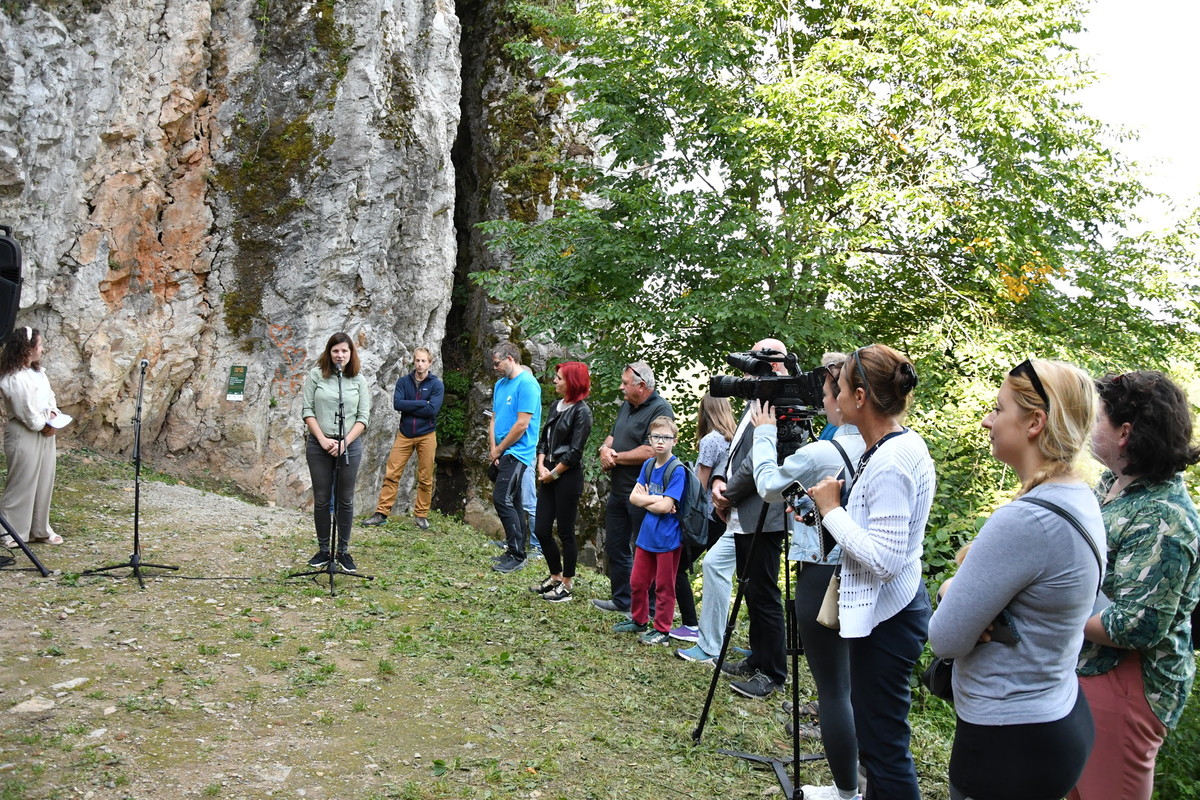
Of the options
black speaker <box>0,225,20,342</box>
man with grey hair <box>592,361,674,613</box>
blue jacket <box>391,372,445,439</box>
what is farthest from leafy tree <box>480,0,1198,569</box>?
black speaker <box>0,225,20,342</box>

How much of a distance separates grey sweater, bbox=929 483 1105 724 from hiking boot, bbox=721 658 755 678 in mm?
3124

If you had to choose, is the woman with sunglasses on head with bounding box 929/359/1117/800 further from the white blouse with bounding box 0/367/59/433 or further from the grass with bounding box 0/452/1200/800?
the white blouse with bounding box 0/367/59/433

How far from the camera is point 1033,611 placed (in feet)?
6.68

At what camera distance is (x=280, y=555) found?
24.0 feet

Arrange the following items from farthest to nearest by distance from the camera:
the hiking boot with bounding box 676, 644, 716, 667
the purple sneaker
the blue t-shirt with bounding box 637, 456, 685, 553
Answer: the purple sneaker < the blue t-shirt with bounding box 637, 456, 685, 553 < the hiking boot with bounding box 676, 644, 716, 667

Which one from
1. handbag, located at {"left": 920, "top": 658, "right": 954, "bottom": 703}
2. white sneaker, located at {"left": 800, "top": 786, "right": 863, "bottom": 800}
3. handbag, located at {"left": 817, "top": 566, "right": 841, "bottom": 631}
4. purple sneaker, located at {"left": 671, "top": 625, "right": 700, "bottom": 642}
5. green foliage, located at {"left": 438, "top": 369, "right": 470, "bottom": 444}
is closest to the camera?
handbag, located at {"left": 920, "top": 658, "right": 954, "bottom": 703}

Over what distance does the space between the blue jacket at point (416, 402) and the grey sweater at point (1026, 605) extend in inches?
320

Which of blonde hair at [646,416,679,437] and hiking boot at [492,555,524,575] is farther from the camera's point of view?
hiking boot at [492,555,524,575]

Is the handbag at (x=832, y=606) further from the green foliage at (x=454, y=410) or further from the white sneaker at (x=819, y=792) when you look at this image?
the green foliage at (x=454, y=410)

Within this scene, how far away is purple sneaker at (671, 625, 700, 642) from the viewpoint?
19.1ft

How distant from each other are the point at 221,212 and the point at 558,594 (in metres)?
7.80

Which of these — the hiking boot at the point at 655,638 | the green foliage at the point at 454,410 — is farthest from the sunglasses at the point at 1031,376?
the green foliage at the point at 454,410

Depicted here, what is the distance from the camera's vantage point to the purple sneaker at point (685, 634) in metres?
5.83

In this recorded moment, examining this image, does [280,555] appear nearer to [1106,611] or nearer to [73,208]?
[73,208]
